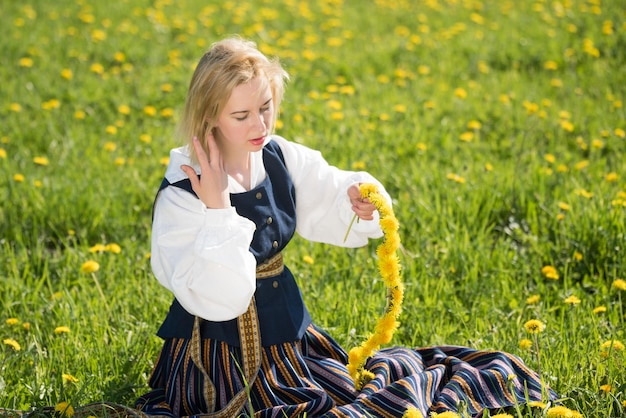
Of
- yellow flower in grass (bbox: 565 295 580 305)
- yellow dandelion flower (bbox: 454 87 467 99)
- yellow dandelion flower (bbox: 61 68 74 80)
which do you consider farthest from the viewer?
yellow dandelion flower (bbox: 61 68 74 80)

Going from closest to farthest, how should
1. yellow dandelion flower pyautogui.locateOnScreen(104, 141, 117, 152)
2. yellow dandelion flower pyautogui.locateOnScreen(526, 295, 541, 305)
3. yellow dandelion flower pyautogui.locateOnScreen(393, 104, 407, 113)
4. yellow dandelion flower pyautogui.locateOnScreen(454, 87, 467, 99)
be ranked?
yellow dandelion flower pyautogui.locateOnScreen(526, 295, 541, 305), yellow dandelion flower pyautogui.locateOnScreen(104, 141, 117, 152), yellow dandelion flower pyautogui.locateOnScreen(393, 104, 407, 113), yellow dandelion flower pyautogui.locateOnScreen(454, 87, 467, 99)

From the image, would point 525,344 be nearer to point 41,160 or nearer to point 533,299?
point 533,299

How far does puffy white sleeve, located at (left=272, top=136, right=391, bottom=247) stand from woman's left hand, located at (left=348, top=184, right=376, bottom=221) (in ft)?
0.15

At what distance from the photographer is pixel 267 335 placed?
7.49 ft

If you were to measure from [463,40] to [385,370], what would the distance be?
13.8ft

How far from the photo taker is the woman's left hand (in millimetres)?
2342

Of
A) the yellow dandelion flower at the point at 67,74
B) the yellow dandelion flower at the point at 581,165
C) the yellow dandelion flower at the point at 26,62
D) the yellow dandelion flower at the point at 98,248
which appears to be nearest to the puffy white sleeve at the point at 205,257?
the yellow dandelion flower at the point at 98,248


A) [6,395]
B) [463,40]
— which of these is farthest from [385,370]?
[463,40]

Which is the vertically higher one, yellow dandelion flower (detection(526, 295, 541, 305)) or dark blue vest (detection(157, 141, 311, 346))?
A: dark blue vest (detection(157, 141, 311, 346))

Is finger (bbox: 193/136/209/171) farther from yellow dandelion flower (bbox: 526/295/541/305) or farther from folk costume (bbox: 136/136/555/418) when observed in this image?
yellow dandelion flower (bbox: 526/295/541/305)

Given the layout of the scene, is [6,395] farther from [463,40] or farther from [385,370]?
[463,40]

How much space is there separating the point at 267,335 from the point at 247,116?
0.62 meters

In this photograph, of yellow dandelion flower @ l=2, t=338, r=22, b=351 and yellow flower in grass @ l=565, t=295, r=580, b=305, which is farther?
yellow flower in grass @ l=565, t=295, r=580, b=305

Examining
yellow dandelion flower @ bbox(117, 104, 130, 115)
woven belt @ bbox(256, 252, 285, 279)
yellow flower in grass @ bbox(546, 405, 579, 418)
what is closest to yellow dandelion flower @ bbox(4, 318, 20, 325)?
woven belt @ bbox(256, 252, 285, 279)
